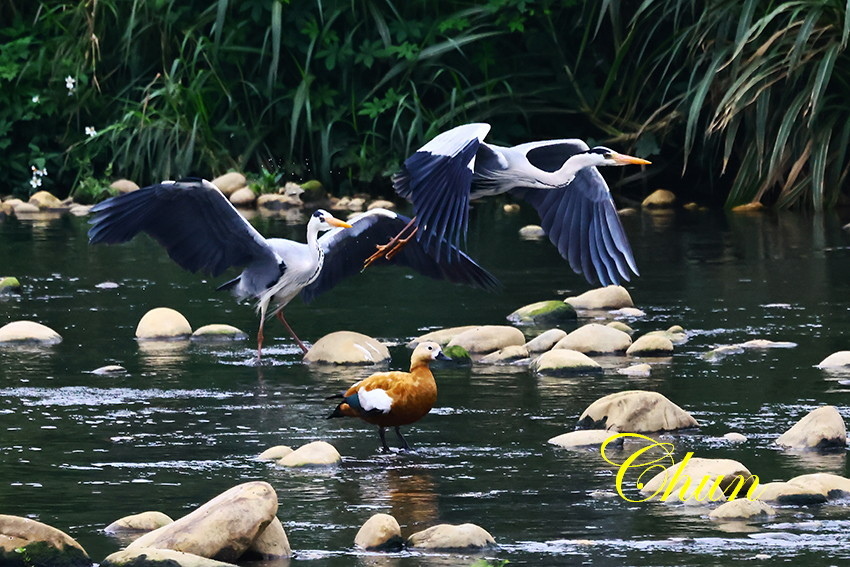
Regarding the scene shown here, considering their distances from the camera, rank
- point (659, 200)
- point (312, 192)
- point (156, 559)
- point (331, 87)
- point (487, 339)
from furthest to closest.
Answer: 1. point (331, 87)
2. point (312, 192)
3. point (659, 200)
4. point (487, 339)
5. point (156, 559)

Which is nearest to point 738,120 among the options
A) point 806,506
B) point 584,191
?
point 584,191

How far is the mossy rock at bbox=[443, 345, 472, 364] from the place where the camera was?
324 inches

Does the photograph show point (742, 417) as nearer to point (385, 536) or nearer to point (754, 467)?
point (754, 467)

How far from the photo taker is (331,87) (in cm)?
1755

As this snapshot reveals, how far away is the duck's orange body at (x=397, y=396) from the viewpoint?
621 centimetres

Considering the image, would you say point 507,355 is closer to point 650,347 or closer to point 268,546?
point 650,347

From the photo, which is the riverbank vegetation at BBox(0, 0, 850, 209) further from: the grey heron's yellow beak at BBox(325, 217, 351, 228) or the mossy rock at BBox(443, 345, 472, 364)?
the mossy rock at BBox(443, 345, 472, 364)

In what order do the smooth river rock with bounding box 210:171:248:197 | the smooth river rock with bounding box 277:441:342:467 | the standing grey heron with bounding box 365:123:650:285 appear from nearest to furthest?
the smooth river rock with bounding box 277:441:342:467, the standing grey heron with bounding box 365:123:650:285, the smooth river rock with bounding box 210:171:248:197

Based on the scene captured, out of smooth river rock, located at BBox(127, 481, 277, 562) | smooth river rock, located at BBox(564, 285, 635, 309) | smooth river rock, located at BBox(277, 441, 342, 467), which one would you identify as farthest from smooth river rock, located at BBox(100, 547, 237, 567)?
smooth river rock, located at BBox(564, 285, 635, 309)

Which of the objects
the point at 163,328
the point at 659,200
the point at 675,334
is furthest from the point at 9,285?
the point at 659,200

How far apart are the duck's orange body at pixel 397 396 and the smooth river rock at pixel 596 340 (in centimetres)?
213

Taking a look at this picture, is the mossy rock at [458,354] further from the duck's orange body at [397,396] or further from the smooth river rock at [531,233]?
the smooth river rock at [531,233]

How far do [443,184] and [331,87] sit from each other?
10101 millimetres

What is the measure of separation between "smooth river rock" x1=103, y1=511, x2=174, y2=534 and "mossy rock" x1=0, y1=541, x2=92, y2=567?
37cm
